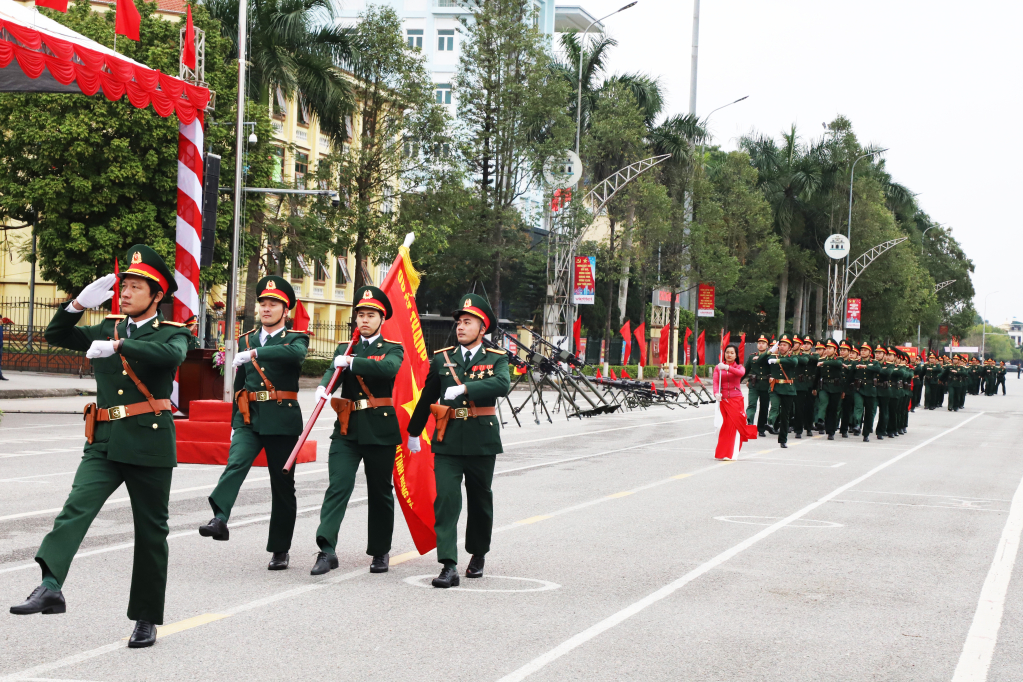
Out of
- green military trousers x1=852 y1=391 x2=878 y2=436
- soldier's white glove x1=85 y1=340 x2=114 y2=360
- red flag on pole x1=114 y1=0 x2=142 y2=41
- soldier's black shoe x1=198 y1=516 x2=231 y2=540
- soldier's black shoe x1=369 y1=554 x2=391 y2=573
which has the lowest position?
soldier's black shoe x1=369 y1=554 x2=391 y2=573

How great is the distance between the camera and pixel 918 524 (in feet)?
37.4

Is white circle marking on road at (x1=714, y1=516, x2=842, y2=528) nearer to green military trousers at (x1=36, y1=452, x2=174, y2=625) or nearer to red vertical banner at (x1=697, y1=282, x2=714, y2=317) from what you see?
green military trousers at (x1=36, y1=452, x2=174, y2=625)

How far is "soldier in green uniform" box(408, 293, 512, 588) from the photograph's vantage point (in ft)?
25.2

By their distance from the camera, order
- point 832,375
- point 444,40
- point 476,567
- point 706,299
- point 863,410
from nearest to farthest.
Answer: point 476,567
point 832,375
point 863,410
point 706,299
point 444,40

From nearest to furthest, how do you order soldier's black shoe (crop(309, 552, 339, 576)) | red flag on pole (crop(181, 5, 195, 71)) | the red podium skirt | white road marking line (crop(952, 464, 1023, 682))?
white road marking line (crop(952, 464, 1023, 682)), soldier's black shoe (crop(309, 552, 339, 576)), the red podium skirt, red flag on pole (crop(181, 5, 195, 71))

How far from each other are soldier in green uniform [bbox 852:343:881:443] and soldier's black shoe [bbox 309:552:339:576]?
58.1ft

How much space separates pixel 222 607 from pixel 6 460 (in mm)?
8468

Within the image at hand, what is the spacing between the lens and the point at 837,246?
63875 millimetres

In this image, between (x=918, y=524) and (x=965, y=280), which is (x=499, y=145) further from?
(x=965, y=280)

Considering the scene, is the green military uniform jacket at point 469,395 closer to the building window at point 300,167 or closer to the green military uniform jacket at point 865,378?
the green military uniform jacket at point 865,378

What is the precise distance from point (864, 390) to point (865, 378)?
0.80 feet

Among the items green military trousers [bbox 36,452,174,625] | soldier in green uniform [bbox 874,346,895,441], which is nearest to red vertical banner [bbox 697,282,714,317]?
soldier in green uniform [bbox 874,346,895,441]

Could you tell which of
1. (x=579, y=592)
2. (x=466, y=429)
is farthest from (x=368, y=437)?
(x=579, y=592)

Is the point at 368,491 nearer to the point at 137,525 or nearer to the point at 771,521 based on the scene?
the point at 137,525
